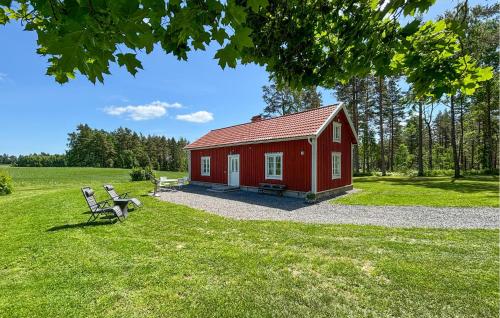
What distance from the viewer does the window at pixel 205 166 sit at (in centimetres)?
1909

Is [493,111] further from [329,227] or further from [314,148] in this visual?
[329,227]

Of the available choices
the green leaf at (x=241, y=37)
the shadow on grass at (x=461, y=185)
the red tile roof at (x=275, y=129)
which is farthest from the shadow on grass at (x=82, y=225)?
the shadow on grass at (x=461, y=185)

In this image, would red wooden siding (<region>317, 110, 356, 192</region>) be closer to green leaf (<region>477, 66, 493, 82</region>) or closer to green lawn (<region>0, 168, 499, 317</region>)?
green lawn (<region>0, 168, 499, 317</region>)

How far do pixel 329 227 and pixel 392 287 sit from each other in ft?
10.6

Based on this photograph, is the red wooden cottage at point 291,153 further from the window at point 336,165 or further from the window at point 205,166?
the window at point 205,166

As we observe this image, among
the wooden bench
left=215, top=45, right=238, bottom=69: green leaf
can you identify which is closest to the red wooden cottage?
the wooden bench

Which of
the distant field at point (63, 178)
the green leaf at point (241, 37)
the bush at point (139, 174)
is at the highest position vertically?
the green leaf at point (241, 37)

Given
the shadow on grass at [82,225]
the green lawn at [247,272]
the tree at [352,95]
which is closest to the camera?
the green lawn at [247,272]

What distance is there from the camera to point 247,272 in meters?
4.18

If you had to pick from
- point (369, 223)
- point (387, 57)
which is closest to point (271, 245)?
point (369, 223)

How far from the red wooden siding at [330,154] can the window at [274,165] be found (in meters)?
2.14

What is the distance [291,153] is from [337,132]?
11.5 ft

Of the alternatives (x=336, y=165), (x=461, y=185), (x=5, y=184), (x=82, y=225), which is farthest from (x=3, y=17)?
(x=461, y=185)

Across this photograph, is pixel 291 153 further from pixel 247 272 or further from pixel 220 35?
pixel 220 35
